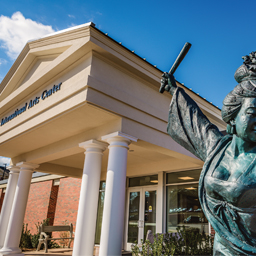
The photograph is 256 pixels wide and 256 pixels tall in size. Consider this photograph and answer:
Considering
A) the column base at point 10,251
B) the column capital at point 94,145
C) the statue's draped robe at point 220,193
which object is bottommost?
the column base at point 10,251

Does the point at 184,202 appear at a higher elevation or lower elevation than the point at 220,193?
higher

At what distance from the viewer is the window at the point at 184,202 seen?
32.7 ft

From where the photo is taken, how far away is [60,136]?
8.16 metres

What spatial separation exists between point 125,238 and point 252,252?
11.4 meters

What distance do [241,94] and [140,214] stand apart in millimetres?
10926

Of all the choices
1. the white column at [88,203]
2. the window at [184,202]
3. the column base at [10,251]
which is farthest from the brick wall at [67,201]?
the white column at [88,203]

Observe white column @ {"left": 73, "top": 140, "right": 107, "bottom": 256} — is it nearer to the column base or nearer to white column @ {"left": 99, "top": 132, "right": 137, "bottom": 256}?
white column @ {"left": 99, "top": 132, "right": 137, "bottom": 256}

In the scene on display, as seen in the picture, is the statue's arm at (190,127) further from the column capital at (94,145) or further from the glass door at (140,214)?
the glass door at (140,214)

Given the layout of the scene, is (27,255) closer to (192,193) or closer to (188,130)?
(192,193)

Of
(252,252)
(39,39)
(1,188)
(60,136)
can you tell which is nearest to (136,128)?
(60,136)

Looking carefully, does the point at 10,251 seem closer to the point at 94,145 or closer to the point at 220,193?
the point at 94,145

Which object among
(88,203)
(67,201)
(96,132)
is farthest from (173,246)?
(67,201)

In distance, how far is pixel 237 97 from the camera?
1.27 m

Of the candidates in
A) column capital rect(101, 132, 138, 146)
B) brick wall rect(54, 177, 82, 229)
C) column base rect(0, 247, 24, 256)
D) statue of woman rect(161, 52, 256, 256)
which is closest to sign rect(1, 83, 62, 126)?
column capital rect(101, 132, 138, 146)
